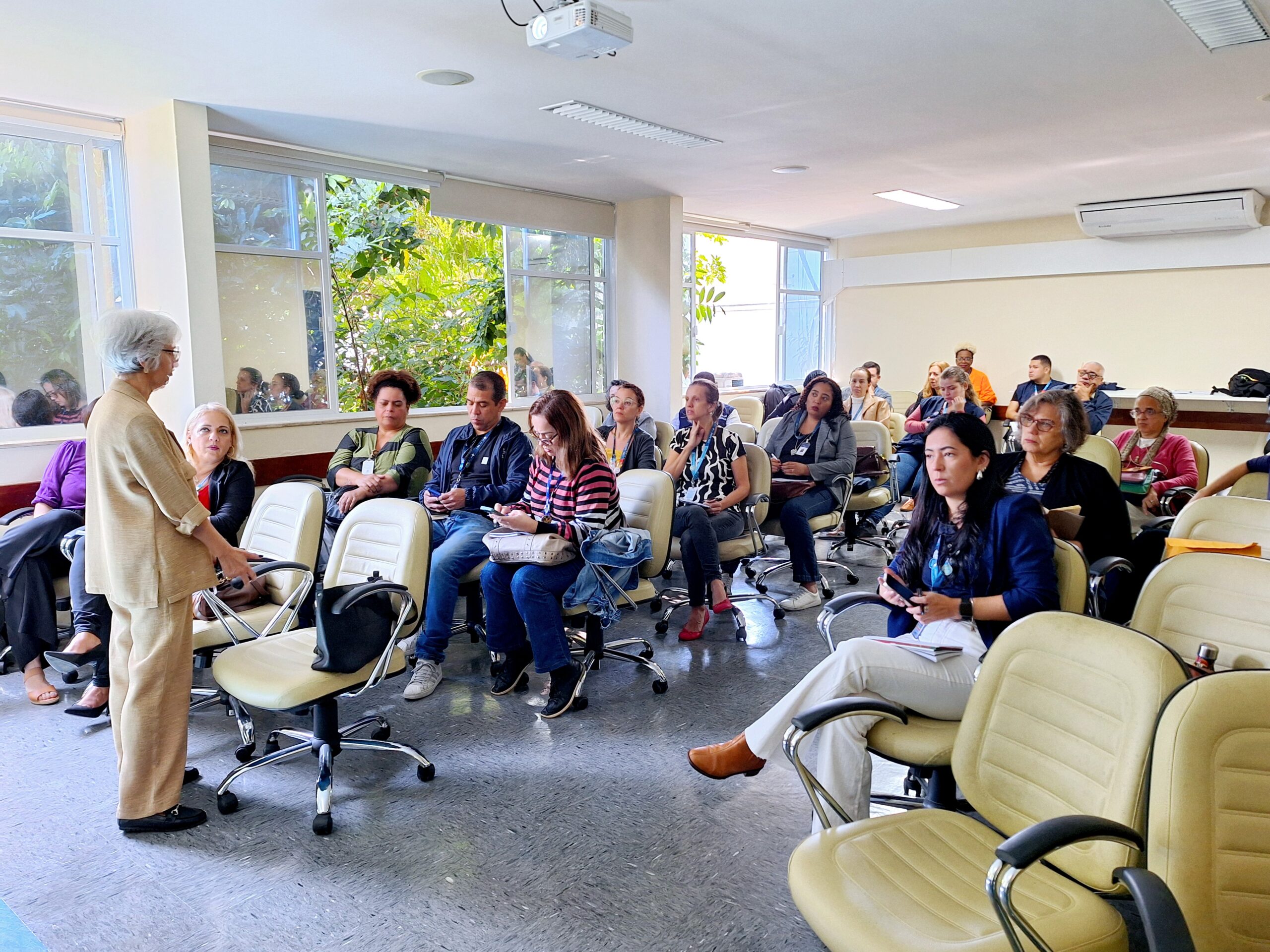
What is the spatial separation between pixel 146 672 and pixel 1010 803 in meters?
2.30

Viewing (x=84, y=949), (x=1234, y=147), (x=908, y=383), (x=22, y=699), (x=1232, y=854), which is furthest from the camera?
(x=908, y=383)

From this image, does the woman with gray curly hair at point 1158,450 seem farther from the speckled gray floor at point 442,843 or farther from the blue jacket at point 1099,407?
the blue jacket at point 1099,407

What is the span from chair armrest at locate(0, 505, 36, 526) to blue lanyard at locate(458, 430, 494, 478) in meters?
2.06

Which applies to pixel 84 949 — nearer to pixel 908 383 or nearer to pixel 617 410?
pixel 617 410

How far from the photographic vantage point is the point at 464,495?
391 centimetres

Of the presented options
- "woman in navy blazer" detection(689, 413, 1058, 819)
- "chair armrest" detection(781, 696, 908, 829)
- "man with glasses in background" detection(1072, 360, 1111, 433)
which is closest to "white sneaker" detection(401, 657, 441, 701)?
"woman in navy blazer" detection(689, 413, 1058, 819)

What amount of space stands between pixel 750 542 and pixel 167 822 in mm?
2827

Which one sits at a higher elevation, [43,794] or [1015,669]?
[1015,669]

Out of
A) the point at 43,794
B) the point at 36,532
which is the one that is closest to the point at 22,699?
the point at 36,532

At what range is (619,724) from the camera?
3.27m

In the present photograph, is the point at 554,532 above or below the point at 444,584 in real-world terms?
above

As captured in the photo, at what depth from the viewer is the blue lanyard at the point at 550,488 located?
3.51 m

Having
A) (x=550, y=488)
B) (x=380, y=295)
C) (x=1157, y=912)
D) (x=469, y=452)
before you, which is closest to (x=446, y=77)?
(x=469, y=452)

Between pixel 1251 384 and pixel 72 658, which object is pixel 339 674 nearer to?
pixel 72 658
